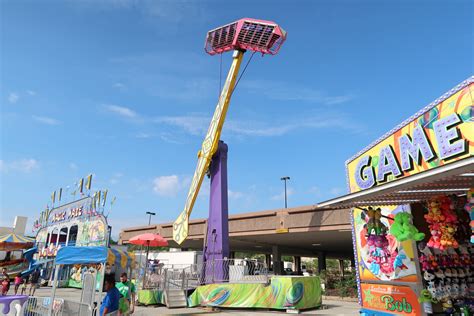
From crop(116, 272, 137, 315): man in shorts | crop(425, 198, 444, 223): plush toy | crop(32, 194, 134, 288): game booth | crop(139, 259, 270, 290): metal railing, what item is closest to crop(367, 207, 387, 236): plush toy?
crop(425, 198, 444, 223): plush toy

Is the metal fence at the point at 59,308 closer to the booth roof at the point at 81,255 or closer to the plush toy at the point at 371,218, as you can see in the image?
the booth roof at the point at 81,255

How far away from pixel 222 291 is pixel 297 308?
3.51 metres

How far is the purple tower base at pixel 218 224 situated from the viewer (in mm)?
16453

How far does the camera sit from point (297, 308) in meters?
13.7

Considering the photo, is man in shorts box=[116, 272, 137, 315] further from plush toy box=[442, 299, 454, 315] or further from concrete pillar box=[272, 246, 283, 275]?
concrete pillar box=[272, 246, 283, 275]

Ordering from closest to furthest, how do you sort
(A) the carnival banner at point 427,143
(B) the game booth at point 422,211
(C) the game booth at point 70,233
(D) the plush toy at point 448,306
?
(B) the game booth at point 422,211
(A) the carnival banner at point 427,143
(D) the plush toy at point 448,306
(C) the game booth at point 70,233

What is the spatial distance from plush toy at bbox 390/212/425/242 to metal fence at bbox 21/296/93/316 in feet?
27.4

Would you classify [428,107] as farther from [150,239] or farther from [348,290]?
[348,290]

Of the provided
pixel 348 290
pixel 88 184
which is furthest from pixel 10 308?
pixel 88 184

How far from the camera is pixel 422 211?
838cm

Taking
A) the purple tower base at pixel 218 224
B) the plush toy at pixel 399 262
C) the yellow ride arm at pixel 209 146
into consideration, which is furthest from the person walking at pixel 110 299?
the yellow ride arm at pixel 209 146

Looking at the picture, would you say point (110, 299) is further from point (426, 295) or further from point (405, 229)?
point (426, 295)

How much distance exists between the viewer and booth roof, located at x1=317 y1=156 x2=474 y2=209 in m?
4.52

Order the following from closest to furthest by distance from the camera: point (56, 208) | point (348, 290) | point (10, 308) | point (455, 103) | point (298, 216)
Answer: point (455, 103) → point (10, 308) → point (348, 290) → point (298, 216) → point (56, 208)
